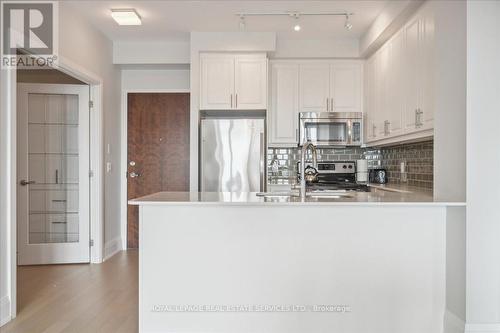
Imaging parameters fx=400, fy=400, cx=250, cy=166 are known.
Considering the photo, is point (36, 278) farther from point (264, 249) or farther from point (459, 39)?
point (459, 39)

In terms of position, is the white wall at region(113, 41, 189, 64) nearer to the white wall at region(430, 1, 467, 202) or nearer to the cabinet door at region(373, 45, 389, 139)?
the cabinet door at region(373, 45, 389, 139)

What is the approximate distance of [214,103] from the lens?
4402mm

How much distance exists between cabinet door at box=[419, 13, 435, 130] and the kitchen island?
90cm

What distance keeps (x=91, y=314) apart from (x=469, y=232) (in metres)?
2.56

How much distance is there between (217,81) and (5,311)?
2.87 meters

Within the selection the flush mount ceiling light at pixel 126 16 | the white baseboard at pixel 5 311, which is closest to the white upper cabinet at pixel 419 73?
the flush mount ceiling light at pixel 126 16

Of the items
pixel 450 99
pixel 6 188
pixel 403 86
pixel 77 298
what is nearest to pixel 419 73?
pixel 403 86

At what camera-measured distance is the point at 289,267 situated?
242 cm

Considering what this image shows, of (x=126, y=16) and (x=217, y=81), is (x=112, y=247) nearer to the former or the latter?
(x=217, y=81)

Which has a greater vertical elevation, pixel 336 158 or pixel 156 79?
Answer: pixel 156 79

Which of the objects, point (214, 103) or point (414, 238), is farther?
point (214, 103)

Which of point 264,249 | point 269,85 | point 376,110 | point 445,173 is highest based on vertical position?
point 269,85

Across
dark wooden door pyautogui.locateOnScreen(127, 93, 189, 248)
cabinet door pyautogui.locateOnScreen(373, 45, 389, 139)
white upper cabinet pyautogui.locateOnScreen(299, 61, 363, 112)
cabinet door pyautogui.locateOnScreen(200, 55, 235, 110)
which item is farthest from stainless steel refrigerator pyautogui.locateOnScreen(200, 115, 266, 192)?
cabinet door pyautogui.locateOnScreen(373, 45, 389, 139)

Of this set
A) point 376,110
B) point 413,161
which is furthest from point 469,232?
point 376,110
